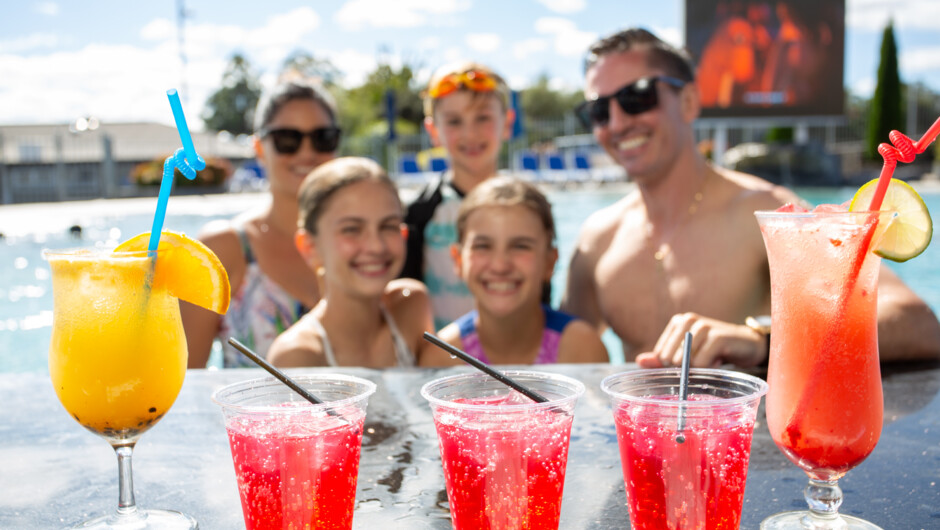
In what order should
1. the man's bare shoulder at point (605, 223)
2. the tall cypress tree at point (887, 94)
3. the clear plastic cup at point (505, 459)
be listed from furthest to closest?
the tall cypress tree at point (887, 94) < the man's bare shoulder at point (605, 223) < the clear plastic cup at point (505, 459)

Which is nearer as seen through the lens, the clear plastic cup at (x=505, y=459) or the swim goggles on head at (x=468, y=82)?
the clear plastic cup at (x=505, y=459)

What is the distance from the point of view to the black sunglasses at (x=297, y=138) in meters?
3.93

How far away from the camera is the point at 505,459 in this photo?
3.46 feet

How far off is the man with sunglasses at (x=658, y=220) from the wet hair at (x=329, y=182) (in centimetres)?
107

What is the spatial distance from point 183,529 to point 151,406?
0.23 m

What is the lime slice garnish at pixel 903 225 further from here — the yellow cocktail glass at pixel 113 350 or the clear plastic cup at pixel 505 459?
the yellow cocktail glass at pixel 113 350

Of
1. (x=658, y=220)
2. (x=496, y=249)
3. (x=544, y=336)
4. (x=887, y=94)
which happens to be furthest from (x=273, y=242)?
(x=887, y=94)

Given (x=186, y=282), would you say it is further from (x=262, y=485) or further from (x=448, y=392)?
(x=448, y=392)

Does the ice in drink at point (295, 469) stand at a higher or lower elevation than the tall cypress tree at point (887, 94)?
lower

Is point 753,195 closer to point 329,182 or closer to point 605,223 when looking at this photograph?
point 605,223

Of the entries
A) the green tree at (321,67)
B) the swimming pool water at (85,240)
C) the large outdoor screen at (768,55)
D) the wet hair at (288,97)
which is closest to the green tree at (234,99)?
the green tree at (321,67)

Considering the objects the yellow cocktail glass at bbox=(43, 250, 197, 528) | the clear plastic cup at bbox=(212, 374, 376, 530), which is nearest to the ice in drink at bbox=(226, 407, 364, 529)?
the clear plastic cup at bbox=(212, 374, 376, 530)

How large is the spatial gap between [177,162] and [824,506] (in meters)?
1.14

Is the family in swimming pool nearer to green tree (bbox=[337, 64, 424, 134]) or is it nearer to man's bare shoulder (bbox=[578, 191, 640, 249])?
man's bare shoulder (bbox=[578, 191, 640, 249])
